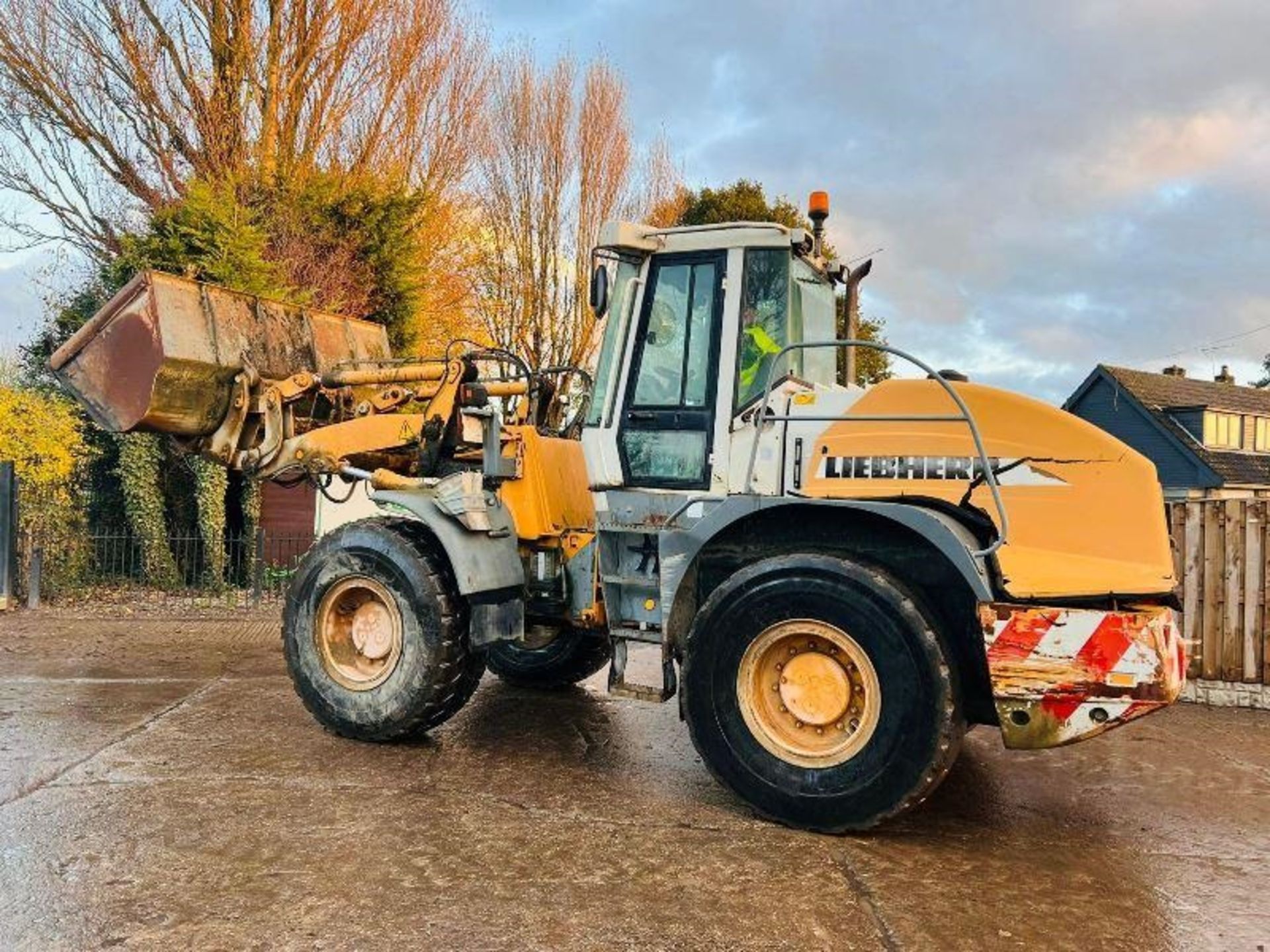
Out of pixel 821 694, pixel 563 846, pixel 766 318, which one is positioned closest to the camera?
pixel 563 846

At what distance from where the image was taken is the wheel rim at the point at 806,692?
4.40 meters

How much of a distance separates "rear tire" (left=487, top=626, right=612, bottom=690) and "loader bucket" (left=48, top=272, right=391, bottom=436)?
256 centimetres

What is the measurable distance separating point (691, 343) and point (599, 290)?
0.55 meters

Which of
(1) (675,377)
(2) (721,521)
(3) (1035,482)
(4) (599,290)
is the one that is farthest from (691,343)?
(3) (1035,482)

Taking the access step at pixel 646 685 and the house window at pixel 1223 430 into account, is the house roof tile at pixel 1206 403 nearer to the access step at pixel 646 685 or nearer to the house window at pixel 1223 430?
the house window at pixel 1223 430

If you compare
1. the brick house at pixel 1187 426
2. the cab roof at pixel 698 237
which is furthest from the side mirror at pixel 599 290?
the brick house at pixel 1187 426

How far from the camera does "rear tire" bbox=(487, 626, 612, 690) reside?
7.33 meters

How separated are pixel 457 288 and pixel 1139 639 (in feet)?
50.7

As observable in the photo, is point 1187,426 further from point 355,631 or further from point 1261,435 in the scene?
point 355,631

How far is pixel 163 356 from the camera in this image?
6.32 meters

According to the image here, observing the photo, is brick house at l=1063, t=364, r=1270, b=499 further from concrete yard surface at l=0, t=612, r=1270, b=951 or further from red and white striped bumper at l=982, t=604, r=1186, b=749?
red and white striped bumper at l=982, t=604, r=1186, b=749

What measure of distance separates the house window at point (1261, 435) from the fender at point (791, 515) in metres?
33.6

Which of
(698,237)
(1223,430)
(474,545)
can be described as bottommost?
(474,545)

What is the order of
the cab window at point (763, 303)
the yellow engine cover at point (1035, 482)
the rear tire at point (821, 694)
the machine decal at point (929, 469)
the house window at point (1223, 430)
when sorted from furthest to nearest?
the house window at point (1223, 430) → the cab window at point (763, 303) → the machine decal at point (929, 469) → the yellow engine cover at point (1035, 482) → the rear tire at point (821, 694)
